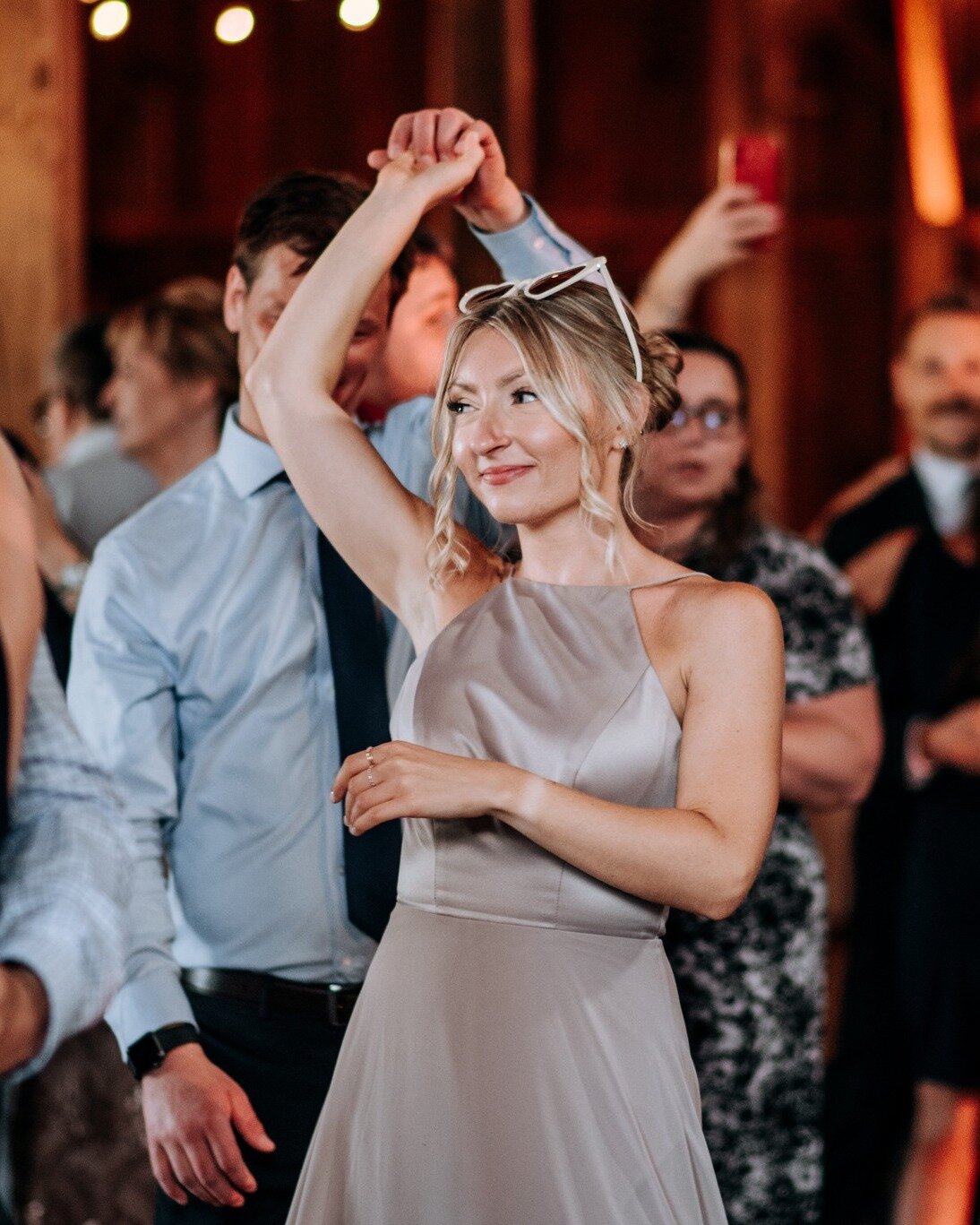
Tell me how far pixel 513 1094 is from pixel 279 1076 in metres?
0.46

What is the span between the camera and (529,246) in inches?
85.9

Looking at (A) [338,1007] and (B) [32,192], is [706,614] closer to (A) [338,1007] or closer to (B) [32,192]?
(A) [338,1007]

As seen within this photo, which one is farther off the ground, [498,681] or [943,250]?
[943,250]

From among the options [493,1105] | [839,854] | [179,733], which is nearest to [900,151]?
[839,854]

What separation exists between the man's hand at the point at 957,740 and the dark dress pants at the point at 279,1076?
193cm

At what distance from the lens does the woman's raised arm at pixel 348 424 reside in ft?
6.31

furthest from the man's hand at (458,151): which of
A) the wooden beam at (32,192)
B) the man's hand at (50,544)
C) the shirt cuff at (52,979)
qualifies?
the wooden beam at (32,192)

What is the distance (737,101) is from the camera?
244 inches

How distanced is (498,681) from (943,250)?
4907 millimetres

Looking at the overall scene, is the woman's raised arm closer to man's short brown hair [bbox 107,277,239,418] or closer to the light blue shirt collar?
the light blue shirt collar

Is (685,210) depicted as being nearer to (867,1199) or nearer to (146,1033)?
(867,1199)

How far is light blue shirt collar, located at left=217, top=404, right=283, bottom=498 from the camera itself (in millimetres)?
2186

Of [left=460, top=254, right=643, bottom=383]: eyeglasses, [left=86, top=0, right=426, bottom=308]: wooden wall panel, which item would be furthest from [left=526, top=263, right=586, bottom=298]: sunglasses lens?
[left=86, top=0, right=426, bottom=308]: wooden wall panel

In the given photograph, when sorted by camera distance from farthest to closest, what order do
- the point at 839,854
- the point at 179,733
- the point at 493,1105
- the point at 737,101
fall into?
the point at 737,101
the point at 839,854
the point at 179,733
the point at 493,1105
